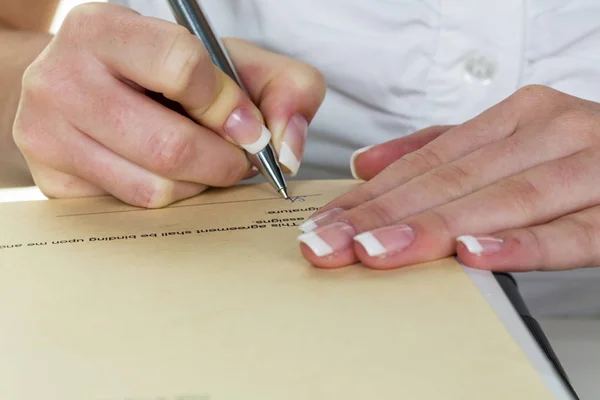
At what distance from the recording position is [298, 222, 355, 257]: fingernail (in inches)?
14.5

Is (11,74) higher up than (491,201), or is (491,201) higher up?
(491,201)

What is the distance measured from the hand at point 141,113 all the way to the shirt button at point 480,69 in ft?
0.60

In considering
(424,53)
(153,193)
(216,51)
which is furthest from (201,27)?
(424,53)

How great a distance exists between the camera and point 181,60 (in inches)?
17.4

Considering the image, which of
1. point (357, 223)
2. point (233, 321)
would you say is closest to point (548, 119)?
point (357, 223)

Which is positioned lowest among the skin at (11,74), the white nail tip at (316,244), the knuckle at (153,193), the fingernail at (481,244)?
the skin at (11,74)

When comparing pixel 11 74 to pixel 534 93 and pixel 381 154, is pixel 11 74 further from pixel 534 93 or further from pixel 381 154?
pixel 534 93

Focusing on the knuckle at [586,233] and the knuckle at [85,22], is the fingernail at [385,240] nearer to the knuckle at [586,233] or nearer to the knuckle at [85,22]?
the knuckle at [586,233]

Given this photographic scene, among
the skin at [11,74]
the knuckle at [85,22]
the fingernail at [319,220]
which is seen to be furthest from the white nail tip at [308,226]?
the skin at [11,74]

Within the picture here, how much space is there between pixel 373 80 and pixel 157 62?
11.4 inches

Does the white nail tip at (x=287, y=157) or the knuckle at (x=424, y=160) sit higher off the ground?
the knuckle at (x=424, y=160)

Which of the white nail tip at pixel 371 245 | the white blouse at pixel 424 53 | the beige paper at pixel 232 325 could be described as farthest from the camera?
the white blouse at pixel 424 53

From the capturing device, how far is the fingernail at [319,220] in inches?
16.2

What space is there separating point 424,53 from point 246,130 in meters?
0.25
